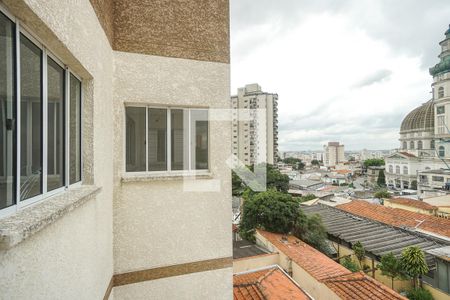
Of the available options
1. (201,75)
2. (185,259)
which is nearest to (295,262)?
(185,259)

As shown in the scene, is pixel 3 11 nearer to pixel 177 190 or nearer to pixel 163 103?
pixel 163 103

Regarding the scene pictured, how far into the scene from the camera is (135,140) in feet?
11.8

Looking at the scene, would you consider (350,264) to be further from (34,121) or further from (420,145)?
(420,145)

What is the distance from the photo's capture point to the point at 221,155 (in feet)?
13.0

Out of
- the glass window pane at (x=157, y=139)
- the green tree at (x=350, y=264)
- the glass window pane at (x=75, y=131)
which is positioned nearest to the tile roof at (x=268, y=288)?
the glass window pane at (x=157, y=139)

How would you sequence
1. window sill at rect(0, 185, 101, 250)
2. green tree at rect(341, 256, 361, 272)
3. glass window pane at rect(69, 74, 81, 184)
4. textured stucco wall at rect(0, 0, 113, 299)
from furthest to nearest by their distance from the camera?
green tree at rect(341, 256, 361, 272)
glass window pane at rect(69, 74, 81, 184)
textured stucco wall at rect(0, 0, 113, 299)
window sill at rect(0, 185, 101, 250)

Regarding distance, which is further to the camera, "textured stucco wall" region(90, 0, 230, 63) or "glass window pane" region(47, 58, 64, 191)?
"textured stucco wall" region(90, 0, 230, 63)

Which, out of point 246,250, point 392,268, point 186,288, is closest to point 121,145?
point 186,288

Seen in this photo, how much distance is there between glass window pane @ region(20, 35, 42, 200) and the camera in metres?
1.63

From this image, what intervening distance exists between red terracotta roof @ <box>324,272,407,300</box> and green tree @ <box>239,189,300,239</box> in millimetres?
8867

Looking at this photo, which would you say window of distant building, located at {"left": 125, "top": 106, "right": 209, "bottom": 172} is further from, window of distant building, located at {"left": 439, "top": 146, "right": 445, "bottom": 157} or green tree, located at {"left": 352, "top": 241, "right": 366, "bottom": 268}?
window of distant building, located at {"left": 439, "top": 146, "right": 445, "bottom": 157}

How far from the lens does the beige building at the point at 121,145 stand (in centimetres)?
166

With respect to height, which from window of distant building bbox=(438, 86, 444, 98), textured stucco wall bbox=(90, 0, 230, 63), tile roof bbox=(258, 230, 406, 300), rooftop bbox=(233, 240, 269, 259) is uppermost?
window of distant building bbox=(438, 86, 444, 98)

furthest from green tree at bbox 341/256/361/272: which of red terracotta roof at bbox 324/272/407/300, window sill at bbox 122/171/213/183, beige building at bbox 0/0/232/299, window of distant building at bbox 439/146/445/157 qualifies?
window of distant building at bbox 439/146/445/157
